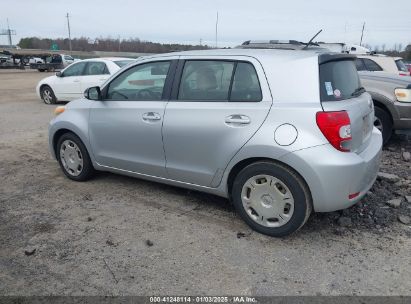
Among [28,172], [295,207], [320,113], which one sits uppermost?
[320,113]

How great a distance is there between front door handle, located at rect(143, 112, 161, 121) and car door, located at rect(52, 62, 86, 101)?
30.2 feet

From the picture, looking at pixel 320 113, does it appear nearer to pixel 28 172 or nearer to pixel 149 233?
pixel 149 233

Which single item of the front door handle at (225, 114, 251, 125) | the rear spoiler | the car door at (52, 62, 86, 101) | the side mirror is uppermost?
the rear spoiler

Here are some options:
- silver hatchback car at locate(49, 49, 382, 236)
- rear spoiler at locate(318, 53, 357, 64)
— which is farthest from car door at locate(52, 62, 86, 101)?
rear spoiler at locate(318, 53, 357, 64)

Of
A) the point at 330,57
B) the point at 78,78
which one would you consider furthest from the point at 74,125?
the point at 78,78

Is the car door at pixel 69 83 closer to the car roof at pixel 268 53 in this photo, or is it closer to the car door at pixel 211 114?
the car door at pixel 211 114

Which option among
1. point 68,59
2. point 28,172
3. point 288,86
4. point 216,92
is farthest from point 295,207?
point 68,59

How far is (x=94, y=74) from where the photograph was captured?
12359 millimetres

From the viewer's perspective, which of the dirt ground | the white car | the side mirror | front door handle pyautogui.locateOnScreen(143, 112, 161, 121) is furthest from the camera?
the white car

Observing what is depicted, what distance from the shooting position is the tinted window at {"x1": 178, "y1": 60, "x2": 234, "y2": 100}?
3.79 metres

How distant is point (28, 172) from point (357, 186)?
452cm

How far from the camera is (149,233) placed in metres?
3.78

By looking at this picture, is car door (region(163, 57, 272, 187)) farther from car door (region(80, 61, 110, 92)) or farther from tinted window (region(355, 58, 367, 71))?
car door (region(80, 61, 110, 92))

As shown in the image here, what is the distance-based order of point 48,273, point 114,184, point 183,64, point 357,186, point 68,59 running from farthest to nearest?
point 68,59 → point 114,184 → point 183,64 → point 357,186 → point 48,273
